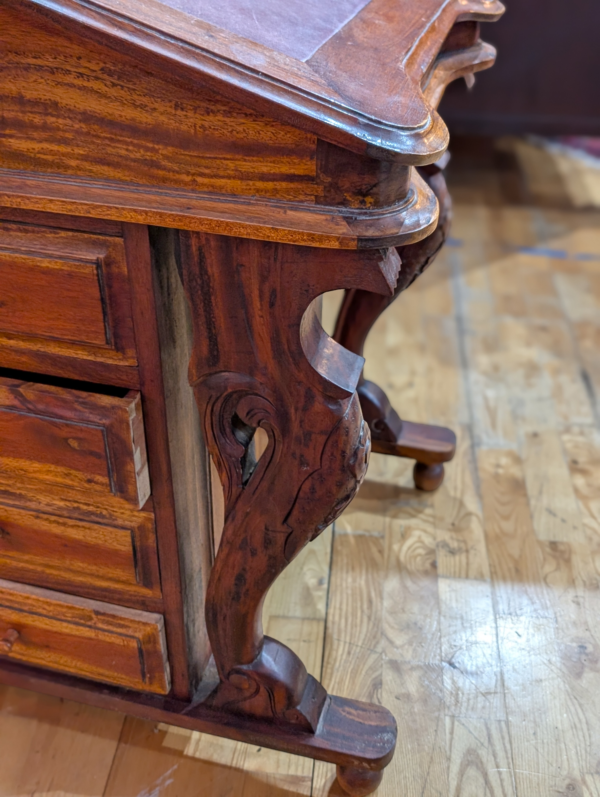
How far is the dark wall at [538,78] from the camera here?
219 cm

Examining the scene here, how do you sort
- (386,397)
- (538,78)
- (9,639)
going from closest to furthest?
(9,639) → (386,397) → (538,78)

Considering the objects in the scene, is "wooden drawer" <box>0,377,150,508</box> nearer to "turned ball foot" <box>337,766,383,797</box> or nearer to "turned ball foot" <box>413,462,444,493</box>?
"turned ball foot" <box>337,766,383,797</box>

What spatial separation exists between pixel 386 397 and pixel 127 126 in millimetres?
844

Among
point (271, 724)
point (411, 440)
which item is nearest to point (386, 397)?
point (411, 440)

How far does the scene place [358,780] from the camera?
2.93 feet

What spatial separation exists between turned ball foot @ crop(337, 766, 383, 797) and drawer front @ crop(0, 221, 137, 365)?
0.56 m

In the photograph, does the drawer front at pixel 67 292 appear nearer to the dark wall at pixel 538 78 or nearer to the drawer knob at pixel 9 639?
the drawer knob at pixel 9 639

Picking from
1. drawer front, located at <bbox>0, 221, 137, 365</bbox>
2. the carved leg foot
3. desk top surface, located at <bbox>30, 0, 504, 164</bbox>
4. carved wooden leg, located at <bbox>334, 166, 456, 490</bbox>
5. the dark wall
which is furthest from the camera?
the dark wall

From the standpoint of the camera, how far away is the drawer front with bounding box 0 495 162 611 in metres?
0.78

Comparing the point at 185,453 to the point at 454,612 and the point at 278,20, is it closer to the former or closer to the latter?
the point at 278,20

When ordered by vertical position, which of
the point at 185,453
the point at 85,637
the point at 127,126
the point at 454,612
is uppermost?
the point at 127,126

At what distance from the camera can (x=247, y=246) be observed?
58cm

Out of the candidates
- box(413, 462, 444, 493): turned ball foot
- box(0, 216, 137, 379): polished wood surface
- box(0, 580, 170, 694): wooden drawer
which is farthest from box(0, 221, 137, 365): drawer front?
box(413, 462, 444, 493): turned ball foot

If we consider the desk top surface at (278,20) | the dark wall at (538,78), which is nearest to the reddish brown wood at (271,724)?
the desk top surface at (278,20)
